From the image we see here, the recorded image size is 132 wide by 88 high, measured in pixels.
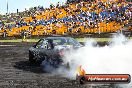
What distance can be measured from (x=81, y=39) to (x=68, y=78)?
2537 cm

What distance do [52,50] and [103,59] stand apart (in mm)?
3253

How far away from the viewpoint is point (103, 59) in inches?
499

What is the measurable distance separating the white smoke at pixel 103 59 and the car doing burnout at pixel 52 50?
51 cm

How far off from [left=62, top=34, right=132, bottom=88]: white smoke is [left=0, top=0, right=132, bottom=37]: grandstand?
949 inches

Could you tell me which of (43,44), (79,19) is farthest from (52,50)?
(79,19)

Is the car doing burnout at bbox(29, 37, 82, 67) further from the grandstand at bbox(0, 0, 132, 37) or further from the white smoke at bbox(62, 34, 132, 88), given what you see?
the grandstand at bbox(0, 0, 132, 37)

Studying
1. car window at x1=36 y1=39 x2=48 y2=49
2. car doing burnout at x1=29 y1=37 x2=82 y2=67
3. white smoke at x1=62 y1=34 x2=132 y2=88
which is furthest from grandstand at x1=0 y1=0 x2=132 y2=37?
white smoke at x1=62 y1=34 x2=132 y2=88

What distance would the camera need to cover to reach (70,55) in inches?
547

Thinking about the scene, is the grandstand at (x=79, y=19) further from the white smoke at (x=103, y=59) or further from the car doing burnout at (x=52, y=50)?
the white smoke at (x=103, y=59)

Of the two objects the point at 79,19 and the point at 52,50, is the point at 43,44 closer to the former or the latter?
the point at 52,50

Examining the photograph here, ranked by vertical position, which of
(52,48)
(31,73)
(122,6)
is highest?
(122,6)

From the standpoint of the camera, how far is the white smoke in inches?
471

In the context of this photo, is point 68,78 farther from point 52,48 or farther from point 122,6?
point 122,6

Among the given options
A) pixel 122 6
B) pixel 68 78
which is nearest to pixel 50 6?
pixel 122 6
